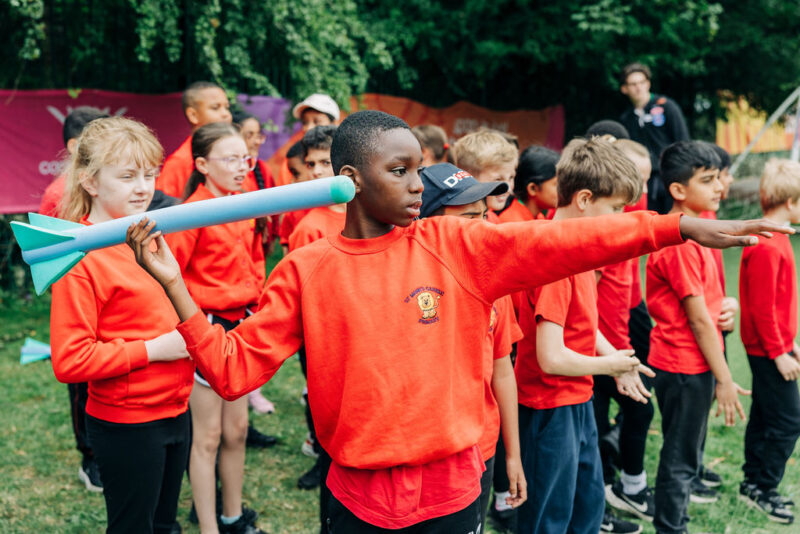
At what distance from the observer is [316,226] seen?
3760 millimetres

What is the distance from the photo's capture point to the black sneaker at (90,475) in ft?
14.2

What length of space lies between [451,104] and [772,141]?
10134 millimetres

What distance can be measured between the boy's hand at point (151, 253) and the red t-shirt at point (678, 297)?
2394 mm

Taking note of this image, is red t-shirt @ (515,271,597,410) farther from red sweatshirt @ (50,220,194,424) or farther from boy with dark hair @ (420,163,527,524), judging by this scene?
red sweatshirt @ (50,220,194,424)

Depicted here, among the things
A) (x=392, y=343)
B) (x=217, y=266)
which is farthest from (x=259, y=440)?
(x=392, y=343)

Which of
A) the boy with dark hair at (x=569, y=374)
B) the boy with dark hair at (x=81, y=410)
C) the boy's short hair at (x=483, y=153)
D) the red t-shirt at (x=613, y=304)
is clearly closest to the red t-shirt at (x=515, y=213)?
the boy's short hair at (x=483, y=153)

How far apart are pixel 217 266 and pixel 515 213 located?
1.60 metres

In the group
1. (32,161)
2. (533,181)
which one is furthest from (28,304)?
(533,181)

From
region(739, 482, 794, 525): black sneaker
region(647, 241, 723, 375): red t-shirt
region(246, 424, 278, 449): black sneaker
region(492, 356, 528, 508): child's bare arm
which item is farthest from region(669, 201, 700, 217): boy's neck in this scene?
region(246, 424, 278, 449): black sneaker

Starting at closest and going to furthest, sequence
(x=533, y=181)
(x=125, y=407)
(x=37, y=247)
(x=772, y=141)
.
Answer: (x=37, y=247) < (x=125, y=407) < (x=533, y=181) < (x=772, y=141)

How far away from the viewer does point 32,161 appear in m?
8.18

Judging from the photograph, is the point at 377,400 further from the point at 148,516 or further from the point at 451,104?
the point at 451,104

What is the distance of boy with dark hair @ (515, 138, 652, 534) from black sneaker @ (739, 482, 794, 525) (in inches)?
56.9

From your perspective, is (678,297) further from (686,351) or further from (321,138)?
(321,138)
